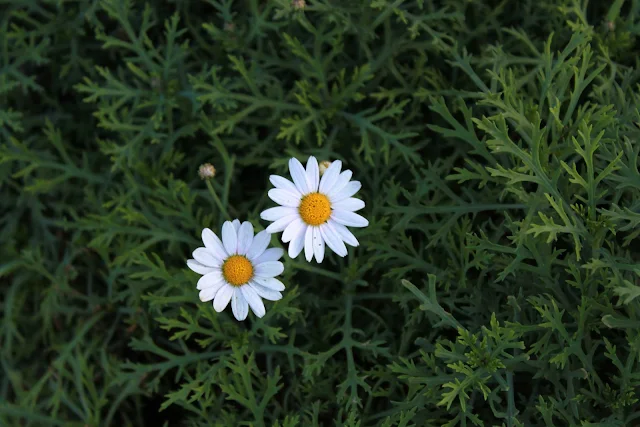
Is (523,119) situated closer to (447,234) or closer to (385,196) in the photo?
(447,234)

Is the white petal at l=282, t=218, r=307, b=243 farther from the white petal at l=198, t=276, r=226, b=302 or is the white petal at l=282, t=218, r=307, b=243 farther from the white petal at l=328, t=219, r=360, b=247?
the white petal at l=198, t=276, r=226, b=302

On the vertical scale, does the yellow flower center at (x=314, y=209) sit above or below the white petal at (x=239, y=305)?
above

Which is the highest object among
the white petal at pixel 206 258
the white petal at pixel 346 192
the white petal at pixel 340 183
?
the white petal at pixel 340 183

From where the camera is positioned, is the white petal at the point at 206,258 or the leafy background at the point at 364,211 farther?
the leafy background at the point at 364,211

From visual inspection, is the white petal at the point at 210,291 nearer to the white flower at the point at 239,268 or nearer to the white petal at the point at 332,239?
the white flower at the point at 239,268

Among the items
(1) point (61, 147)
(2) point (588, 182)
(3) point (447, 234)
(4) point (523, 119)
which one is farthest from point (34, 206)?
(2) point (588, 182)

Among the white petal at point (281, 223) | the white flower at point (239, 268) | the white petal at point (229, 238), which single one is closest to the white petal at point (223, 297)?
the white flower at point (239, 268)
